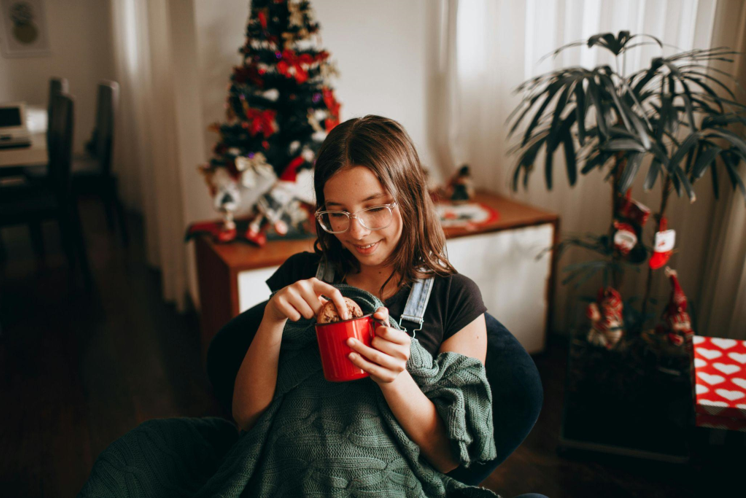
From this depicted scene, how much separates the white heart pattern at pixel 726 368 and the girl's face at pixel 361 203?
870mm

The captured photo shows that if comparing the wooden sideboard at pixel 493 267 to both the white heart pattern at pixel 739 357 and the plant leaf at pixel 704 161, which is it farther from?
the white heart pattern at pixel 739 357

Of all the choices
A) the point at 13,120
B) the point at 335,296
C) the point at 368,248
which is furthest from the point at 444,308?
the point at 13,120

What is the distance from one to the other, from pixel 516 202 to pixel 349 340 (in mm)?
1835

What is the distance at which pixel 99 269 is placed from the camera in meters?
3.57

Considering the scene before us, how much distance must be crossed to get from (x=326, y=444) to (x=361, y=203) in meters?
0.40

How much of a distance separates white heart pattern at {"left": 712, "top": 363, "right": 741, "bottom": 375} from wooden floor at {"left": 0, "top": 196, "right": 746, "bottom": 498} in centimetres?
22

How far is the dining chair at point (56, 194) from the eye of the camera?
2967mm

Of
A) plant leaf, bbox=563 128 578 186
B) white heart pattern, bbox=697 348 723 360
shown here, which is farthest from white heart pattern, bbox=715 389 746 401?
plant leaf, bbox=563 128 578 186

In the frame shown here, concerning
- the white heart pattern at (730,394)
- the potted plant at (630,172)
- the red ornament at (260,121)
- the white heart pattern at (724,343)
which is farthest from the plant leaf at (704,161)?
the red ornament at (260,121)

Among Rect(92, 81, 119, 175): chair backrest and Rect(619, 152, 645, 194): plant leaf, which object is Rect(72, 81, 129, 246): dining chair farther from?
Rect(619, 152, 645, 194): plant leaf

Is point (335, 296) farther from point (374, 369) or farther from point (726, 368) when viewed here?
point (726, 368)

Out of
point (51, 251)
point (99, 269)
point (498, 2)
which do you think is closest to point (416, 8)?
point (498, 2)

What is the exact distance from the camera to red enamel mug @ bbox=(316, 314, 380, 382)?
32.6 inches

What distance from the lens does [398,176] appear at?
1033 millimetres
